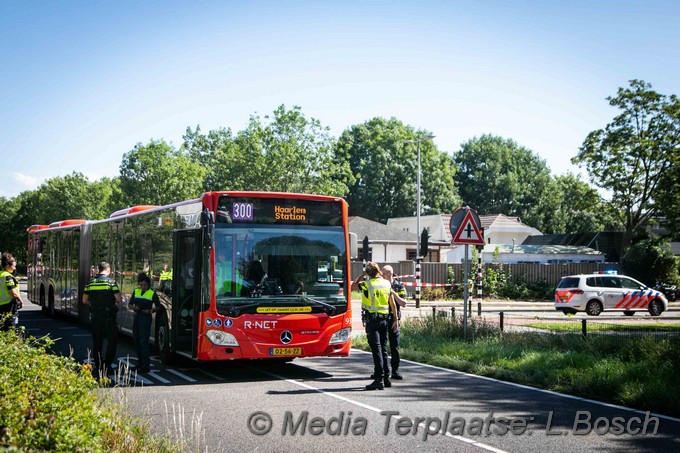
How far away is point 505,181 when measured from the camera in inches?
3910

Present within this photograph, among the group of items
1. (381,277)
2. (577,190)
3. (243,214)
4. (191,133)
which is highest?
(191,133)

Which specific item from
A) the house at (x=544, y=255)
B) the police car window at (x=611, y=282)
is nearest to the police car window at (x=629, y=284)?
the police car window at (x=611, y=282)

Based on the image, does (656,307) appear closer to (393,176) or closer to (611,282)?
(611,282)

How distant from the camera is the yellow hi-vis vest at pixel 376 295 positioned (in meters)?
12.0

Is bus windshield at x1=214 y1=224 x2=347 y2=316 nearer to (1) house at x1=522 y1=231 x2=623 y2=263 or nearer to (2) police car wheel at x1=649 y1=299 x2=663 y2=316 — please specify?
(2) police car wheel at x1=649 y1=299 x2=663 y2=316

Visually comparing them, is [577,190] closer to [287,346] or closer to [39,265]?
[39,265]

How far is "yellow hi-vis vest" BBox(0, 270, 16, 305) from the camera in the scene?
14.0 metres

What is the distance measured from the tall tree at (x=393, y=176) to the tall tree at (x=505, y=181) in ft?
45.0

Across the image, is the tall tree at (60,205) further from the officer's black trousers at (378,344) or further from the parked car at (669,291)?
the officer's black trousers at (378,344)

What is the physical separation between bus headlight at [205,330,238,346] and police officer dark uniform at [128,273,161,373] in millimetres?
1643

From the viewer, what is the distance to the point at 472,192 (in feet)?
333

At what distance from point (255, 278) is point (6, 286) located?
4921 mm

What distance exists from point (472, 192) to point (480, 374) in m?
89.5

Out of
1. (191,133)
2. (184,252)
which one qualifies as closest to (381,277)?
(184,252)
